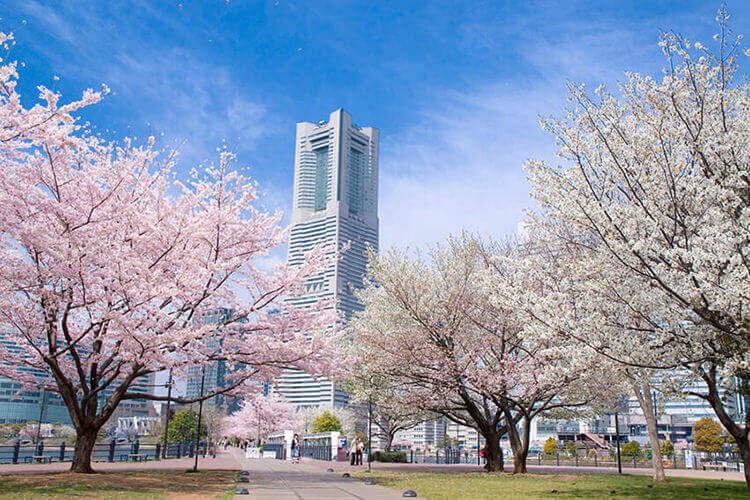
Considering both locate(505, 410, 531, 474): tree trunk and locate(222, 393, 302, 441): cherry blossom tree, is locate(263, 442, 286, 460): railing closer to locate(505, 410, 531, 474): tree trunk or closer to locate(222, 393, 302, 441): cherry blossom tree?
locate(222, 393, 302, 441): cherry blossom tree

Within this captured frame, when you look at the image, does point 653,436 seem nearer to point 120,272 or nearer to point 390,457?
point 120,272

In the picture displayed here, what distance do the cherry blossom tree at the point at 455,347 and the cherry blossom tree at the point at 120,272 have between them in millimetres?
4235

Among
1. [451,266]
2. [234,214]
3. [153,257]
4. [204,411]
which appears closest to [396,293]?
[451,266]

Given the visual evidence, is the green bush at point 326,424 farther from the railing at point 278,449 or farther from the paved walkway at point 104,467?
the paved walkway at point 104,467

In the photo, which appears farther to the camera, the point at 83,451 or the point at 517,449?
the point at 517,449

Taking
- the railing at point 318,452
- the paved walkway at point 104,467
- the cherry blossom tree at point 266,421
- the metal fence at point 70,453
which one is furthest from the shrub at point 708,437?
the paved walkway at point 104,467

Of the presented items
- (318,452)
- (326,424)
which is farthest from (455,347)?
(326,424)

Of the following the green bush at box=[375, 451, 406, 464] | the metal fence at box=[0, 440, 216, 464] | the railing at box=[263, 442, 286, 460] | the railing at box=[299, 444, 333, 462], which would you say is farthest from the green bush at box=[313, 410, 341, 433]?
the green bush at box=[375, 451, 406, 464]

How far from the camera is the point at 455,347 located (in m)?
25.1

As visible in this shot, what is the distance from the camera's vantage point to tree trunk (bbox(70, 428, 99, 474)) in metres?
17.4

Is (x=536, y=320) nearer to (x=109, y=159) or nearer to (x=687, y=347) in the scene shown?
(x=687, y=347)

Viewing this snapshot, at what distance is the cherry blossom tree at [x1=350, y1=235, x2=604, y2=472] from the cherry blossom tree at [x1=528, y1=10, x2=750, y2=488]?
10.2 metres

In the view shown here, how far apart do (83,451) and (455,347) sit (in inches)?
587

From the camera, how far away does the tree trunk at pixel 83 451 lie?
1745 cm
